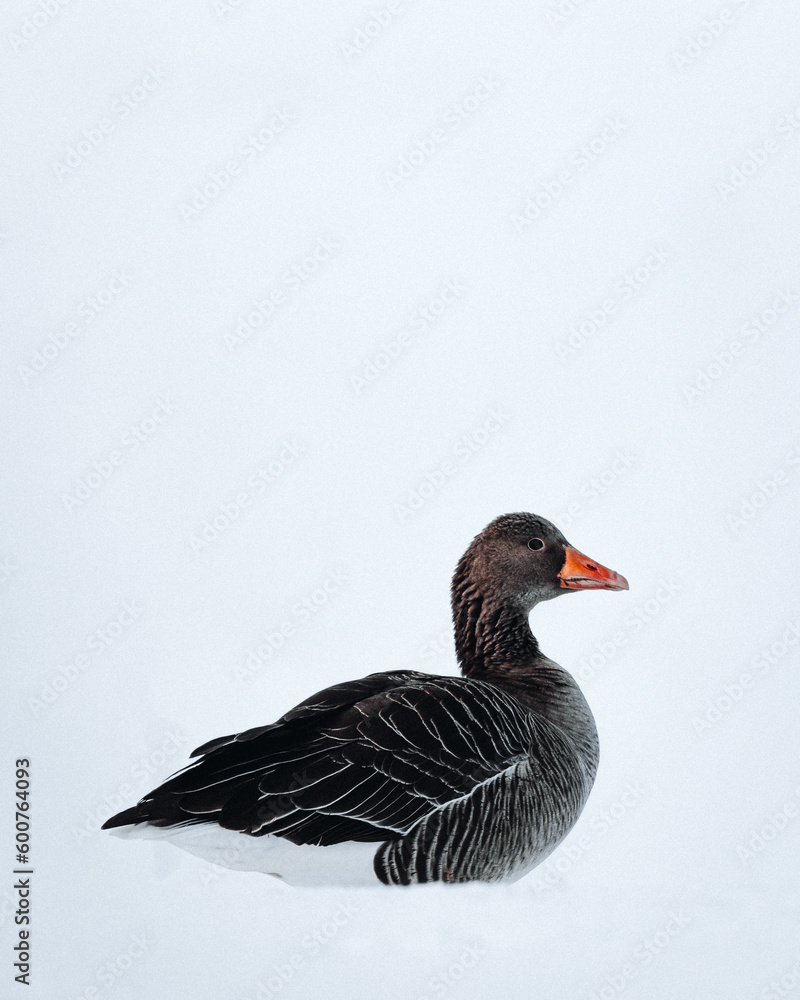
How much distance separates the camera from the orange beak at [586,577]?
4.78m

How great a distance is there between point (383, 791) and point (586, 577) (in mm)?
1511

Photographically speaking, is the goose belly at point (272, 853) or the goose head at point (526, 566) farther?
the goose head at point (526, 566)

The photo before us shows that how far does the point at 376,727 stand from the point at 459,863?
57cm

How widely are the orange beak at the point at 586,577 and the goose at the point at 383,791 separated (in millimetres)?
652

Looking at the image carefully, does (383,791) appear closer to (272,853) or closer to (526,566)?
(272,853)

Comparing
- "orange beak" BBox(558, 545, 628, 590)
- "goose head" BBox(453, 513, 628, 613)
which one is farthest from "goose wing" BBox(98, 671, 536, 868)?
"orange beak" BBox(558, 545, 628, 590)

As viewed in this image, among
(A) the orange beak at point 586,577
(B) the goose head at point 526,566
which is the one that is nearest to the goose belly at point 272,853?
(B) the goose head at point 526,566

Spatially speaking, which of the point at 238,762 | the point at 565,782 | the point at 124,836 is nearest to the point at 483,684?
the point at 565,782

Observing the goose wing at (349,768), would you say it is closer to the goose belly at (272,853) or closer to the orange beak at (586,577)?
the goose belly at (272,853)

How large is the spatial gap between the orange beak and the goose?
652 millimetres

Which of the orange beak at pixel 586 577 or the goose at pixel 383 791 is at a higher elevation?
the orange beak at pixel 586 577

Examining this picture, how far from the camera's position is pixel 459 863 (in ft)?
12.7

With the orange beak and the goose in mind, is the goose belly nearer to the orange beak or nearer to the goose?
the goose

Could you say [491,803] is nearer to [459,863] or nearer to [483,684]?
[459,863]
